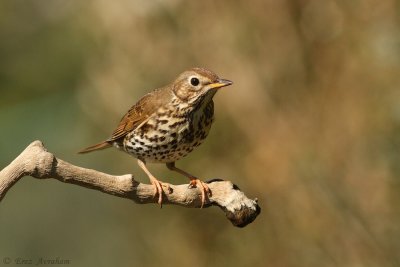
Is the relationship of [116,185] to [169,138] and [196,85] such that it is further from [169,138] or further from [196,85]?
[196,85]

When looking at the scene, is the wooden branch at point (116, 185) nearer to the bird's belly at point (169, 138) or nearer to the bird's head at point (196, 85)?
the bird's belly at point (169, 138)

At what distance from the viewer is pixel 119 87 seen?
6.95 metres

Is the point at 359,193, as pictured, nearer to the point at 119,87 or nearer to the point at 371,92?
the point at 371,92

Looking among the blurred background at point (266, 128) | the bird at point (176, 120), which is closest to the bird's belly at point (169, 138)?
the bird at point (176, 120)

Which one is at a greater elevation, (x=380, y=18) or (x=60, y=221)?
(x=380, y=18)

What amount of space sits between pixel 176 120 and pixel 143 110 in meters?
0.27

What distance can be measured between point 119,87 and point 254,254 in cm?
181

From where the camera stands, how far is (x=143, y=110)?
4.58 metres

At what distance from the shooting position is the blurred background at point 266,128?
607cm

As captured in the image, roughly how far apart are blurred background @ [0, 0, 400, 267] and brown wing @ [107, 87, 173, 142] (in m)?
1.78

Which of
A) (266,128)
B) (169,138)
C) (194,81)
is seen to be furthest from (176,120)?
(266,128)

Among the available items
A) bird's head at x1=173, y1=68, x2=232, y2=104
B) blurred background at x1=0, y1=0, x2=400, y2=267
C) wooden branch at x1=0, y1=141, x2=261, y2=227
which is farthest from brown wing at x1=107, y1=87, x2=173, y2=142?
blurred background at x1=0, y1=0, x2=400, y2=267

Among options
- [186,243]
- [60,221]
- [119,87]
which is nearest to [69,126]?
[60,221]

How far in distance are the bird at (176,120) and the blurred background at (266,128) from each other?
1.87m
